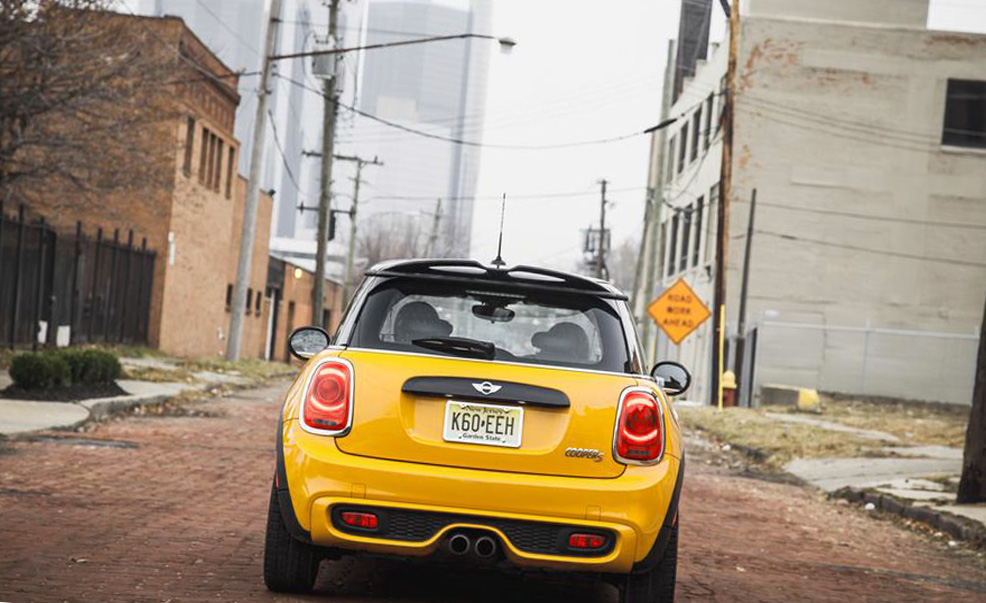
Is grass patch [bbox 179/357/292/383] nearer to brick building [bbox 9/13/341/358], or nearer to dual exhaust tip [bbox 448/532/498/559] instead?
brick building [bbox 9/13/341/358]

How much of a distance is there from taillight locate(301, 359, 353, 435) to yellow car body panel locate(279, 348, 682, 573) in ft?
0.11

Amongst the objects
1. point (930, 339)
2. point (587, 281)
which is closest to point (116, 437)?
point (587, 281)

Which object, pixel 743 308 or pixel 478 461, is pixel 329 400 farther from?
pixel 743 308

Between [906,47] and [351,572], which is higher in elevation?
[906,47]

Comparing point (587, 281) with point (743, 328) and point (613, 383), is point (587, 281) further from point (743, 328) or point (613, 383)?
point (743, 328)

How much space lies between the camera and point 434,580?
7.00 meters

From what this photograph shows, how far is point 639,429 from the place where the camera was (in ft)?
19.1

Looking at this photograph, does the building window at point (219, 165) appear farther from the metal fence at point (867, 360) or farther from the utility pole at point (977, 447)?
the utility pole at point (977, 447)

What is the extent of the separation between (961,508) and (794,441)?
757 centimetres

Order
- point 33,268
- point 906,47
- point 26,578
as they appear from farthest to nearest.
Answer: point 906,47
point 33,268
point 26,578

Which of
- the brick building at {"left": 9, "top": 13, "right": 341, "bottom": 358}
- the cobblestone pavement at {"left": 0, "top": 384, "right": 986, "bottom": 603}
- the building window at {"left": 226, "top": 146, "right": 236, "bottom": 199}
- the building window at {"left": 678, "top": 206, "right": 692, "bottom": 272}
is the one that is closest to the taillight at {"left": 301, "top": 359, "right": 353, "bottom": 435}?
the cobblestone pavement at {"left": 0, "top": 384, "right": 986, "bottom": 603}

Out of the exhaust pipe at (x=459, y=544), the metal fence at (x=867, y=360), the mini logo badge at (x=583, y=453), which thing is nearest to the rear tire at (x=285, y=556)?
the exhaust pipe at (x=459, y=544)

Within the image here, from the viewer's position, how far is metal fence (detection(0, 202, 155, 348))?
24.9 meters

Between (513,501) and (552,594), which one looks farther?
(552,594)
